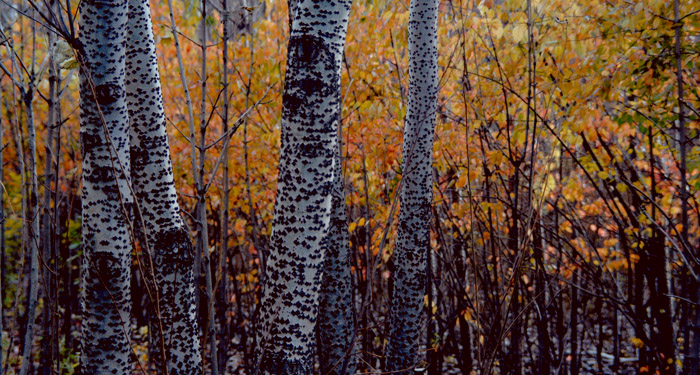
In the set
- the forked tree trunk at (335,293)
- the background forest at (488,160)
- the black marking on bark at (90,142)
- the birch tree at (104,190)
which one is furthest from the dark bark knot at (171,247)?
the forked tree trunk at (335,293)

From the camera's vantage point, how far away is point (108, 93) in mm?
1543

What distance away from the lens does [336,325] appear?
3398 mm

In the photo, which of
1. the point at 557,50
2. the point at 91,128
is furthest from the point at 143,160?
the point at 557,50

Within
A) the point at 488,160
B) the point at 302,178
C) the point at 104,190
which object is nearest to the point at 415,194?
the point at 488,160

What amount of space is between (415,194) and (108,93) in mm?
2052

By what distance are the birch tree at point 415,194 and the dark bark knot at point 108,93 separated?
1.84m

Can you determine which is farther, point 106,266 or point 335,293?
point 335,293

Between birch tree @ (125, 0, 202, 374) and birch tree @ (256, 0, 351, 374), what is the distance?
25.8 inches

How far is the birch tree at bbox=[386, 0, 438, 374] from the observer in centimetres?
304

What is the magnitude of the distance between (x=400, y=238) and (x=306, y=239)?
172 cm

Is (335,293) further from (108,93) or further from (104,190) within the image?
(108,93)

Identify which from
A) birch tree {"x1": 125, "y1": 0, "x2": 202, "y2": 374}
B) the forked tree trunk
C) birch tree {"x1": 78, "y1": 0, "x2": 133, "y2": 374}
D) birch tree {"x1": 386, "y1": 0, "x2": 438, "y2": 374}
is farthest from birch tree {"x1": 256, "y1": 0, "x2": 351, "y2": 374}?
the forked tree trunk

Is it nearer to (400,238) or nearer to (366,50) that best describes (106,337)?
(400,238)

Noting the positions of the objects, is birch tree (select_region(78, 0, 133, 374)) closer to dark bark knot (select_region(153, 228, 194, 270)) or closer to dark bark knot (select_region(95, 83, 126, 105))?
dark bark knot (select_region(95, 83, 126, 105))
